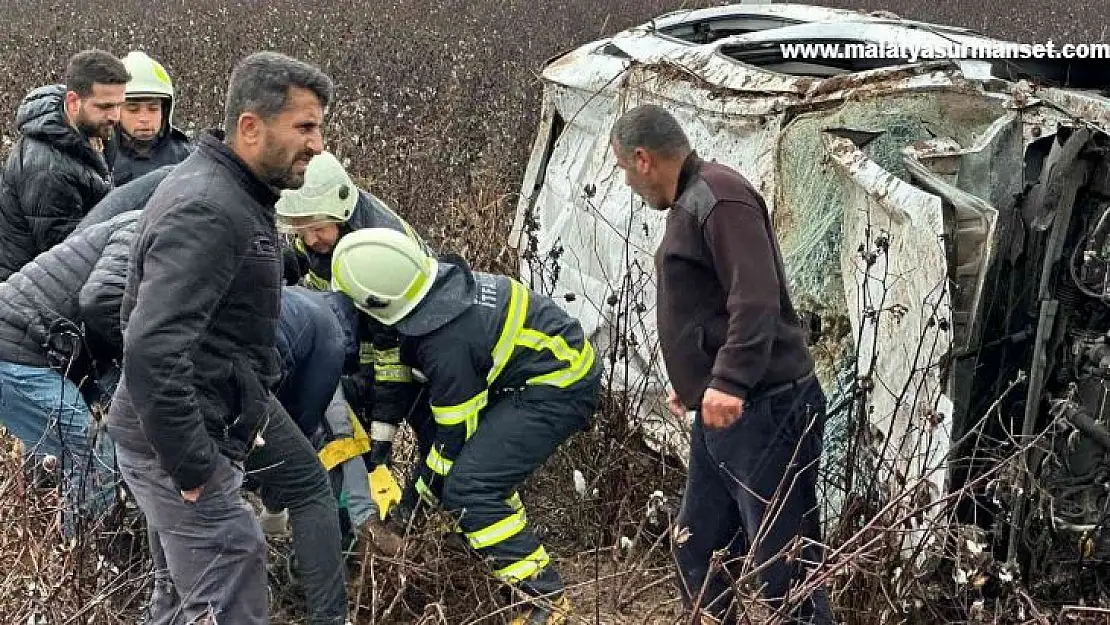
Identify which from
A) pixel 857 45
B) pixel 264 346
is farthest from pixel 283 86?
pixel 857 45

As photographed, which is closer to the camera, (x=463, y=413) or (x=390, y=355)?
(x=463, y=413)

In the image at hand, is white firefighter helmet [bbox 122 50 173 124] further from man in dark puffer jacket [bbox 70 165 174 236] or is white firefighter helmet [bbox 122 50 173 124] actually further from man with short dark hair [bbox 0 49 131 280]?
man in dark puffer jacket [bbox 70 165 174 236]

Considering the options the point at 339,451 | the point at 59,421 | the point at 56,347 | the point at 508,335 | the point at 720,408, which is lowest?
the point at 339,451

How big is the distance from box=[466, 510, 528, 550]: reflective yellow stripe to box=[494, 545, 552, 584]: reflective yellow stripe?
0.08m

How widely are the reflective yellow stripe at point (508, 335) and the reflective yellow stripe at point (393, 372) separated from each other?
0.85 feet

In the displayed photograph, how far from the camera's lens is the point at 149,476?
278cm

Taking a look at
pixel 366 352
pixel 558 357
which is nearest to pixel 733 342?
pixel 558 357

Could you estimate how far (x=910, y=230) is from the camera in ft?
10.9

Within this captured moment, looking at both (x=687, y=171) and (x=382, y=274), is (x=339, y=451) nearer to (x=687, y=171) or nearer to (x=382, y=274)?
(x=382, y=274)

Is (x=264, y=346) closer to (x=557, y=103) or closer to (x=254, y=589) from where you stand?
(x=254, y=589)

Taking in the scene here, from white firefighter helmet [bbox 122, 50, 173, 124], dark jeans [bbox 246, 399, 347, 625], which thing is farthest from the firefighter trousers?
white firefighter helmet [bbox 122, 50, 173, 124]

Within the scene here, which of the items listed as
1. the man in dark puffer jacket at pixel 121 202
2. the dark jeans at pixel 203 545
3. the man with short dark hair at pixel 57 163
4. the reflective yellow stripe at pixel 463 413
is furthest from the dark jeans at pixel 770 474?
the man with short dark hair at pixel 57 163

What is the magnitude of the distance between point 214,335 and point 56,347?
1075mm

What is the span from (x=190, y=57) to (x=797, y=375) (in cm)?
907
